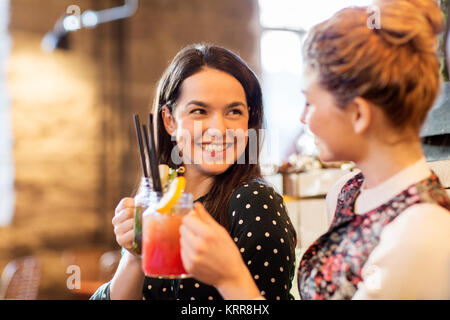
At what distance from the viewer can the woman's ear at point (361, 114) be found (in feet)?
2.92

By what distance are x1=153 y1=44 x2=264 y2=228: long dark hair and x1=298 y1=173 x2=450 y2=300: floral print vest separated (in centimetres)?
48

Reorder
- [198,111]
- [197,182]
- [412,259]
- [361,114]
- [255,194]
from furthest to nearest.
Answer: [197,182] < [198,111] < [255,194] < [361,114] < [412,259]

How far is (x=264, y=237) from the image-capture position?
125 centimetres

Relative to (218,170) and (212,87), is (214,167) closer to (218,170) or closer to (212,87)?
(218,170)

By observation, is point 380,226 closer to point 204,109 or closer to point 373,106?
point 373,106

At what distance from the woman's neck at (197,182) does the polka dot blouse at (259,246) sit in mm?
181

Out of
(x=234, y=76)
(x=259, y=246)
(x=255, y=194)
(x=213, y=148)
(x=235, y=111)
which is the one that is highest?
(x=234, y=76)

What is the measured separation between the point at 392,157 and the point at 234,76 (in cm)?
70

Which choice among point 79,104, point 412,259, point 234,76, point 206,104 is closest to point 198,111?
point 206,104

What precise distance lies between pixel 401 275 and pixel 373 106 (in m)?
0.29

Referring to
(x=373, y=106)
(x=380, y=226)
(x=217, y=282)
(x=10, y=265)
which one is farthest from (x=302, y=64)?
(x=10, y=265)

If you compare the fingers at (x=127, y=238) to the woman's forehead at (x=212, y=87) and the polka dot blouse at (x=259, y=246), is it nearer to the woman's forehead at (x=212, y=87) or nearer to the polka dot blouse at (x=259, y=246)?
the polka dot blouse at (x=259, y=246)

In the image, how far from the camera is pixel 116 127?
5750 mm

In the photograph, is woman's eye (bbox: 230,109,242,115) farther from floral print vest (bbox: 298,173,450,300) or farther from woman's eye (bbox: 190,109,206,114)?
floral print vest (bbox: 298,173,450,300)
